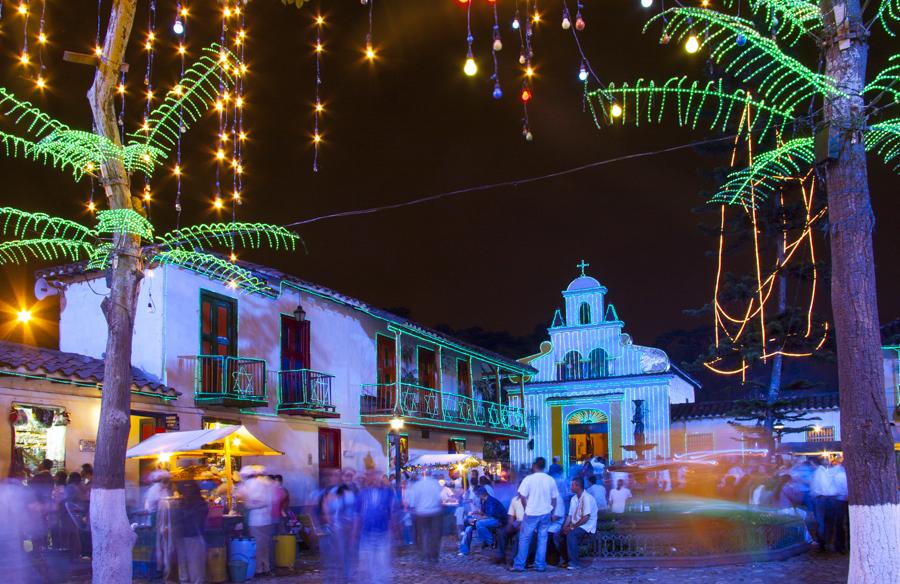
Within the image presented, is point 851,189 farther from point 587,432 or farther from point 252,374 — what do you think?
point 587,432

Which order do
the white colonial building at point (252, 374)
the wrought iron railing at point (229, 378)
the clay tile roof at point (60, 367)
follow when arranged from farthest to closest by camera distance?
1. the wrought iron railing at point (229, 378)
2. the white colonial building at point (252, 374)
3. the clay tile roof at point (60, 367)

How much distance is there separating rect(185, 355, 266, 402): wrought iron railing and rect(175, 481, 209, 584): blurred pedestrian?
6418mm

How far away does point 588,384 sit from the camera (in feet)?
144

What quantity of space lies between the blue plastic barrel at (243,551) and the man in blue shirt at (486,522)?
4.12 m

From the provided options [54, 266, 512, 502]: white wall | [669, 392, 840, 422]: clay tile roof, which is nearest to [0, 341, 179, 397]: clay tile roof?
[54, 266, 512, 502]: white wall

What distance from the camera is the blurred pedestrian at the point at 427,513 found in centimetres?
1359

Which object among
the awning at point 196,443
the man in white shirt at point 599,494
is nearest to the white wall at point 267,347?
the awning at point 196,443

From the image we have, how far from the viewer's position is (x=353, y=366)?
2500 cm

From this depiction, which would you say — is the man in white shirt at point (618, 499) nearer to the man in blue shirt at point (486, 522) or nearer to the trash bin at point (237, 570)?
the man in blue shirt at point (486, 522)

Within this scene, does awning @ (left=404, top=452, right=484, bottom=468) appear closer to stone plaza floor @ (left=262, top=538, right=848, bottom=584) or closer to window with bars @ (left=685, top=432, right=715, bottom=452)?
stone plaza floor @ (left=262, top=538, right=848, bottom=584)

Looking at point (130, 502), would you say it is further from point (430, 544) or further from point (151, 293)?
point (430, 544)

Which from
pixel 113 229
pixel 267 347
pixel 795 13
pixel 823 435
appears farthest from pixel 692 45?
pixel 823 435

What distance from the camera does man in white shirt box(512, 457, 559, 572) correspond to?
43.7 ft

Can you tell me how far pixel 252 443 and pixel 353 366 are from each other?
9609 millimetres
